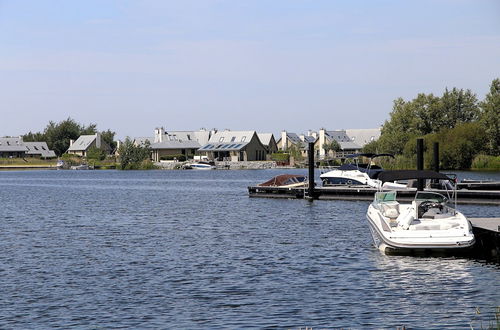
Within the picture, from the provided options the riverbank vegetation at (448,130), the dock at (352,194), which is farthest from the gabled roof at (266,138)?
the dock at (352,194)

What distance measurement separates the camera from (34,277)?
88.9 ft

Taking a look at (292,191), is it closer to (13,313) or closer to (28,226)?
(28,226)

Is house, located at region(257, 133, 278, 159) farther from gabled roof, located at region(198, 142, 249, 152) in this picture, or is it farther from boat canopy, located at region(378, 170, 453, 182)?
boat canopy, located at region(378, 170, 453, 182)

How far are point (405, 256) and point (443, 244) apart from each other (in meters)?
1.74

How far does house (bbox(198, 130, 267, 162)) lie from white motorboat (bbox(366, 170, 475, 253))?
476ft

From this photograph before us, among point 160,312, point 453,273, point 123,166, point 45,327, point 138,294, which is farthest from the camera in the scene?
point 123,166

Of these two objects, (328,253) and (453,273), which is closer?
(453,273)

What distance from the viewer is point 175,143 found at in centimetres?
18712

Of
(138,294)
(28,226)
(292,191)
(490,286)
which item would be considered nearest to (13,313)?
(138,294)

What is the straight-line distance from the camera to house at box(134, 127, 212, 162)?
186 meters

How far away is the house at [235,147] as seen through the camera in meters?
178

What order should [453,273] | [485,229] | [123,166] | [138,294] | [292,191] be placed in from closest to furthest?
[138,294] → [453,273] → [485,229] → [292,191] → [123,166]

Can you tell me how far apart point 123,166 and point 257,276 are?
156515mm

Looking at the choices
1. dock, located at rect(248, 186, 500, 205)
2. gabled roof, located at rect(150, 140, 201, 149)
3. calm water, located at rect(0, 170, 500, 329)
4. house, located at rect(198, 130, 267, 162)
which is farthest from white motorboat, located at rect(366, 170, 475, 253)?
gabled roof, located at rect(150, 140, 201, 149)
